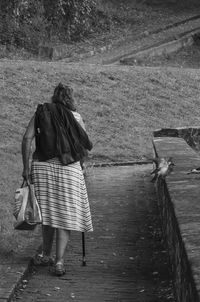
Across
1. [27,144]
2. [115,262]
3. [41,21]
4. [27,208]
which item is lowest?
[115,262]

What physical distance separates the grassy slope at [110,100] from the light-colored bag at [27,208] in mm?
6250

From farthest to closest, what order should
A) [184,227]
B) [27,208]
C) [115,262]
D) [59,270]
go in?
[115,262], [27,208], [59,270], [184,227]

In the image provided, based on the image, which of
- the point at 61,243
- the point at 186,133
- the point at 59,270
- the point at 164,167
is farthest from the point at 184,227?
the point at 186,133

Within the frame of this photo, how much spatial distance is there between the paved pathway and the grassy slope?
380cm

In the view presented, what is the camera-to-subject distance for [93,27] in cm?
3375

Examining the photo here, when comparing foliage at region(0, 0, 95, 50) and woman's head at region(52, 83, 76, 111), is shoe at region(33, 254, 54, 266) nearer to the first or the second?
woman's head at region(52, 83, 76, 111)

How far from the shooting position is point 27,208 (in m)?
6.62

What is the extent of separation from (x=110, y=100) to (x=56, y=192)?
39.5 ft

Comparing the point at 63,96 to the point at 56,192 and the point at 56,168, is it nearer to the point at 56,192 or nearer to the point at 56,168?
the point at 56,168

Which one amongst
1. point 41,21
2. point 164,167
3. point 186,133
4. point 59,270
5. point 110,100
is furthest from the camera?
point 41,21

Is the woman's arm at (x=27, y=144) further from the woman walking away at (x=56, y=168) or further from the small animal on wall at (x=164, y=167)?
the small animal on wall at (x=164, y=167)

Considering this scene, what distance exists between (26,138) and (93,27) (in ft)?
90.7

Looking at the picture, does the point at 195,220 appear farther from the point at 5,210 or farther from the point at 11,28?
the point at 11,28

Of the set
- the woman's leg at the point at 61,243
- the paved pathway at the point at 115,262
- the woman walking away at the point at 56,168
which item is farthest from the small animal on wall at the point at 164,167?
the woman's leg at the point at 61,243
